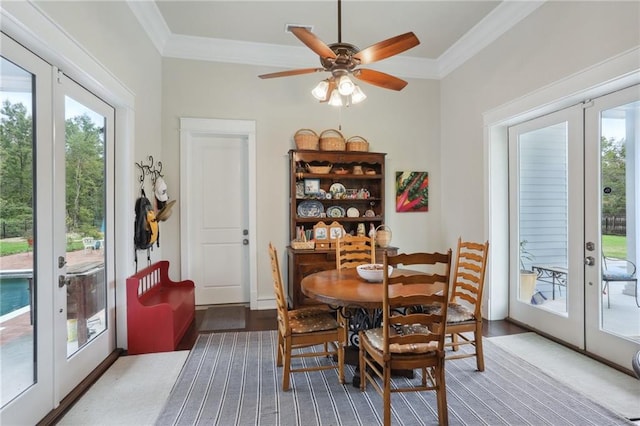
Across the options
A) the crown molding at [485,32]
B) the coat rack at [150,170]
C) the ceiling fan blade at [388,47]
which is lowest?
the coat rack at [150,170]

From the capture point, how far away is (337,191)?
13.7 ft

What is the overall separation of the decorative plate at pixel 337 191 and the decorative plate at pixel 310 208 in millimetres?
224

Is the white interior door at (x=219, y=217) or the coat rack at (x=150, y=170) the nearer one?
the coat rack at (x=150, y=170)

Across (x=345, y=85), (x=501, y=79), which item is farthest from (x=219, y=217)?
(x=501, y=79)

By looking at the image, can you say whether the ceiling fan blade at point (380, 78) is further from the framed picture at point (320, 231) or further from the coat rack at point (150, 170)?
the coat rack at point (150, 170)

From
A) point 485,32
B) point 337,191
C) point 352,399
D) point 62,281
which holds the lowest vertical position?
point 352,399

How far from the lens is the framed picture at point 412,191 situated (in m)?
4.47

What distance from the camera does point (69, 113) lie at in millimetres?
2242

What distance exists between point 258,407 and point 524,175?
3.40m

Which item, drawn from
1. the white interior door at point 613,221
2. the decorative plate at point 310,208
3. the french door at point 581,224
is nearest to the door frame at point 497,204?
the french door at point 581,224

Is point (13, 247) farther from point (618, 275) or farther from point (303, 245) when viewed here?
point (618, 275)

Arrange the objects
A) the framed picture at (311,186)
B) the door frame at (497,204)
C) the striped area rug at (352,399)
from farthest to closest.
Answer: the framed picture at (311,186) → the door frame at (497,204) → the striped area rug at (352,399)

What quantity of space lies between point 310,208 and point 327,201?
0.26 m

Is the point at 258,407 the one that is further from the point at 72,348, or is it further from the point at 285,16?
the point at 285,16
